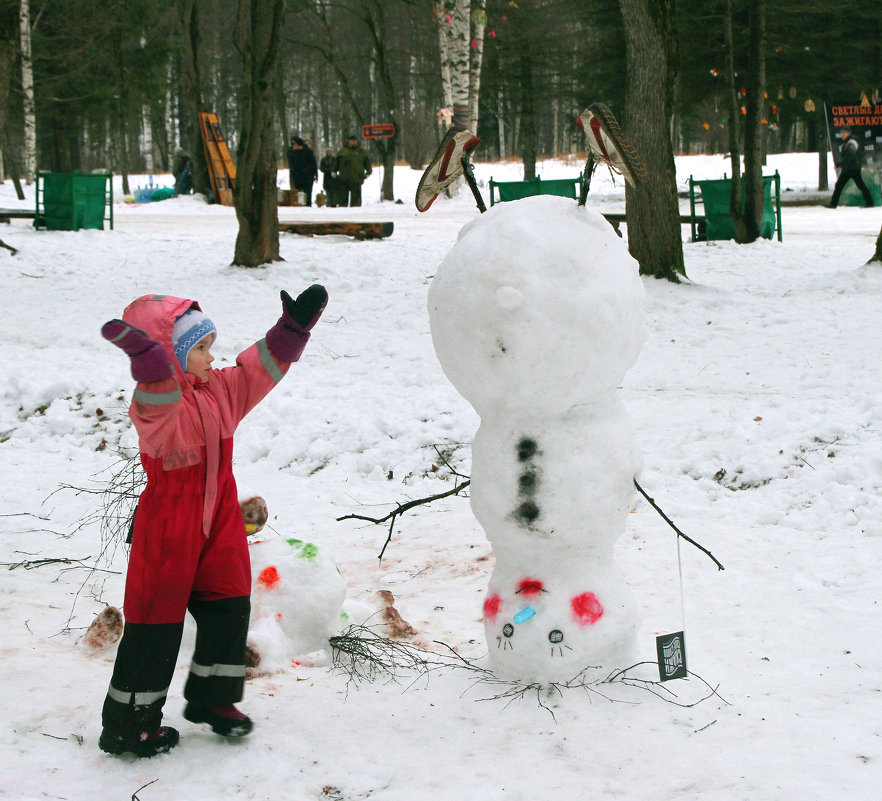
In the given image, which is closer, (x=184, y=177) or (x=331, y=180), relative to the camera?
(x=331, y=180)

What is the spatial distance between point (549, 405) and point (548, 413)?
0.12ft

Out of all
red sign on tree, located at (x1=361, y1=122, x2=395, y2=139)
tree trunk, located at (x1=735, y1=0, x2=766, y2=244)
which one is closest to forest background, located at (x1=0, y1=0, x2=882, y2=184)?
red sign on tree, located at (x1=361, y1=122, x2=395, y2=139)

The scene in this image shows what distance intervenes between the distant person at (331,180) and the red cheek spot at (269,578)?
65.2 feet

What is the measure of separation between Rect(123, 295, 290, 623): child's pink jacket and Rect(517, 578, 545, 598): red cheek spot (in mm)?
854

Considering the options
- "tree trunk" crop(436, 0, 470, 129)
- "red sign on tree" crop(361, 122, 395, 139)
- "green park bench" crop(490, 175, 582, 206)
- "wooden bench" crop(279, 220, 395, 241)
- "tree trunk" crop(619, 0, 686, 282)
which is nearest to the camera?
"tree trunk" crop(619, 0, 686, 282)

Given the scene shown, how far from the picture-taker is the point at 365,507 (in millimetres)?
5477

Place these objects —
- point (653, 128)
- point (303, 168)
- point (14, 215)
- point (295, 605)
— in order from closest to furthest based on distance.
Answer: point (295, 605), point (653, 128), point (14, 215), point (303, 168)

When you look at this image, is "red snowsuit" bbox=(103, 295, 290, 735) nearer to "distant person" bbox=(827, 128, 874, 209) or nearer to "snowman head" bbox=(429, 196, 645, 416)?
"snowman head" bbox=(429, 196, 645, 416)

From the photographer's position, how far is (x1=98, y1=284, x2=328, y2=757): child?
2.71 metres

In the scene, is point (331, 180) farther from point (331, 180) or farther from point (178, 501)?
point (178, 501)

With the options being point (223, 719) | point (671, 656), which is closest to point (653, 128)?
point (671, 656)

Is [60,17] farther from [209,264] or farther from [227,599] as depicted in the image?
[227,599]

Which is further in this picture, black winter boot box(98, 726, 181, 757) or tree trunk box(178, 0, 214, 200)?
tree trunk box(178, 0, 214, 200)

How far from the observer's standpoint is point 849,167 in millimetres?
19453
